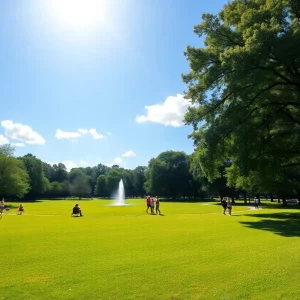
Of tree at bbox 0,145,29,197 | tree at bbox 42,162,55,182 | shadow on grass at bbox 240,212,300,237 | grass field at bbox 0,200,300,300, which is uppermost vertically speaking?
tree at bbox 42,162,55,182

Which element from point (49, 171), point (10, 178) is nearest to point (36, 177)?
point (10, 178)

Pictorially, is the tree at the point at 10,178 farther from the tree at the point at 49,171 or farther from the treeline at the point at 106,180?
the tree at the point at 49,171

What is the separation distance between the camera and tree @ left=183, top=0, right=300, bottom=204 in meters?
23.0

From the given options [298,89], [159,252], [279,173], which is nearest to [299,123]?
[298,89]

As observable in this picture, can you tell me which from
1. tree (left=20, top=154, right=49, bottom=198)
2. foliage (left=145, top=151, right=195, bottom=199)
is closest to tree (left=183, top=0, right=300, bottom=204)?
foliage (left=145, top=151, right=195, bottom=199)

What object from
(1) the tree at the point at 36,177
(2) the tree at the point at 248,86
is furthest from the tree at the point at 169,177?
(2) the tree at the point at 248,86

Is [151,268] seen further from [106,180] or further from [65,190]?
[65,190]

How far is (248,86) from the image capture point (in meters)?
25.0

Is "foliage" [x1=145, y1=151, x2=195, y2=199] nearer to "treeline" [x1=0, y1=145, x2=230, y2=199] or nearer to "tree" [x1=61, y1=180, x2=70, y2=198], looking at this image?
"treeline" [x1=0, y1=145, x2=230, y2=199]

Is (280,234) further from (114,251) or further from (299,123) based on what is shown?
(299,123)

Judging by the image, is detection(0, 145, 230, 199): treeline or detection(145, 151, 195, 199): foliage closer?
detection(0, 145, 230, 199): treeline

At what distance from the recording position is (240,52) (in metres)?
22.8

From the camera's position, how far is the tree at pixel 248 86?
23.0 metres

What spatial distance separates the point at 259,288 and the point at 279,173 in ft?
82.4
